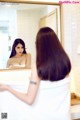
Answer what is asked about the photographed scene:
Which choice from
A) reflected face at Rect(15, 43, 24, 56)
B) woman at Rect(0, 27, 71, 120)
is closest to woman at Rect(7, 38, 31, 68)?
reflected face at Rect(15, 43, 24, 56)

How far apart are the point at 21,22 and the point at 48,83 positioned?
31.8 inches

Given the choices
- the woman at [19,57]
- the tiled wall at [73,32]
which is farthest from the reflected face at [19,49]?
the tiled wall at [73,32]

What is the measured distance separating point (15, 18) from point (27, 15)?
0.11 m

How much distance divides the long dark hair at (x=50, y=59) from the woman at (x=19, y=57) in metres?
0.63

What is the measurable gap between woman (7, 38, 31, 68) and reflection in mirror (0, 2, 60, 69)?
31 mm

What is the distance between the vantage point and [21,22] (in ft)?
6.19

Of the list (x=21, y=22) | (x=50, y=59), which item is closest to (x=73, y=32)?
(x=21, y=22)

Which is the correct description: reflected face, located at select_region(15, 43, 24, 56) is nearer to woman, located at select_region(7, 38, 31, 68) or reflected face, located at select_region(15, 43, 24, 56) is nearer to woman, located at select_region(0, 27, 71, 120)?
woman, located at select_region(7, 38, 31, 68)

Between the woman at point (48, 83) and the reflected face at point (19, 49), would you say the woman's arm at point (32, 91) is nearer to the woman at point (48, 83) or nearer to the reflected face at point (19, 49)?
the woman at point (48, 83)

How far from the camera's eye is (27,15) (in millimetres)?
1896

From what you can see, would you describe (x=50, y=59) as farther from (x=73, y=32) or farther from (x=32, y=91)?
(x=73, y=32)

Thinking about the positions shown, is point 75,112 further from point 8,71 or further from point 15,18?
point 15,18

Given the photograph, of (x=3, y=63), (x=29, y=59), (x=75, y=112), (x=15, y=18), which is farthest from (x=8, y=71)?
(x=75, y=112)

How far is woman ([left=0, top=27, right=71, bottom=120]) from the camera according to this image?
1217 millimetres
